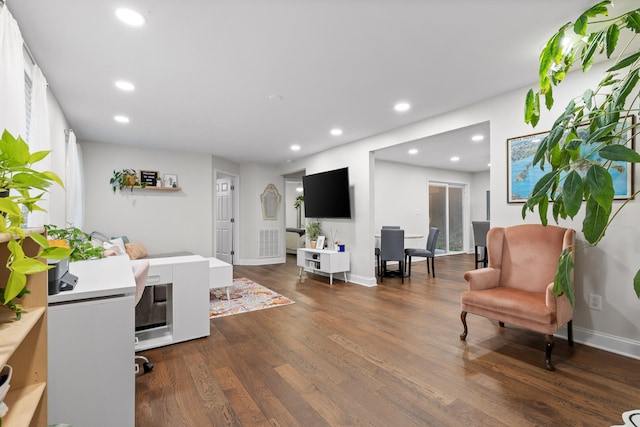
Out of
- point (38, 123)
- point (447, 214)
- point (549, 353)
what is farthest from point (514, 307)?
point (447, 214)

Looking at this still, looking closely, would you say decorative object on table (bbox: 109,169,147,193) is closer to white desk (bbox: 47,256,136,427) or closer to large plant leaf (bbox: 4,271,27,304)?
white desk (bbox: 47,256,136,427)

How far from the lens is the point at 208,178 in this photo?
6.21 meters

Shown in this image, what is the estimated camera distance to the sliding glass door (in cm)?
818

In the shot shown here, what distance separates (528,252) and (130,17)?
11.8ft

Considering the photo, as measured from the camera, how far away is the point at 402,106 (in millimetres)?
3535

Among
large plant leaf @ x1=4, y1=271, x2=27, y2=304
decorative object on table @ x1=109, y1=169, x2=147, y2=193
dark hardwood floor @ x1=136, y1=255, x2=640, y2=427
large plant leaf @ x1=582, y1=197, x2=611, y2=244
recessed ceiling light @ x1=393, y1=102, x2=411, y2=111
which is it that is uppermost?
recessed ceiling light @ x1=393, y1=102, x2=411, y2=111

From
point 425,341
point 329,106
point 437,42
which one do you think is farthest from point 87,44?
point 425,341

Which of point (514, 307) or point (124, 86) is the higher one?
point (124, 86)

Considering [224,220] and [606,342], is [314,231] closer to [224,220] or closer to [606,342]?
[224,220]

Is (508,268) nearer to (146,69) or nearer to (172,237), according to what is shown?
(146,69)

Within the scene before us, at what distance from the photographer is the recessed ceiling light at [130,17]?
6.25ft

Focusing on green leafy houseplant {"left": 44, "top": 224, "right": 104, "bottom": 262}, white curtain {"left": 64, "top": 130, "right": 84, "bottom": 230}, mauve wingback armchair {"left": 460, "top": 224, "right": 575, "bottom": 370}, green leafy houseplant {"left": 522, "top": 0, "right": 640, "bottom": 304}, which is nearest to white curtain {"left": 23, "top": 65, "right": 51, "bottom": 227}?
Answer: green leafy houseplant {"left": 44, "top": 224, "right": 104, "bottom": 262}

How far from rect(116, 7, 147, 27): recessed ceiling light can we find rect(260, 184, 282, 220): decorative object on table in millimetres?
5287

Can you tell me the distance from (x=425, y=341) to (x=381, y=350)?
467mm
